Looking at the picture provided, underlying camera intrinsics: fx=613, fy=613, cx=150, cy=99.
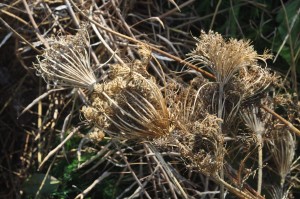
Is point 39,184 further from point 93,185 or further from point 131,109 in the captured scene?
point 131,109

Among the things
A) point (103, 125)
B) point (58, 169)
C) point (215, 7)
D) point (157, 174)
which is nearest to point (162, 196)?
point (157, 174)

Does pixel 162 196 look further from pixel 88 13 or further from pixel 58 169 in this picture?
pixel 88 13

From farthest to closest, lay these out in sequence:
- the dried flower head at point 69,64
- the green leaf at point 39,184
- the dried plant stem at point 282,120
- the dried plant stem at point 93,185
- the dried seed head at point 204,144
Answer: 1. the green leaf at point 39,184
2. the dried plant stem at point 93,185
3. the dried plant stem at point 282,120
4. the dried flower head at point 69,64
5. the dried seed head at point 204,144

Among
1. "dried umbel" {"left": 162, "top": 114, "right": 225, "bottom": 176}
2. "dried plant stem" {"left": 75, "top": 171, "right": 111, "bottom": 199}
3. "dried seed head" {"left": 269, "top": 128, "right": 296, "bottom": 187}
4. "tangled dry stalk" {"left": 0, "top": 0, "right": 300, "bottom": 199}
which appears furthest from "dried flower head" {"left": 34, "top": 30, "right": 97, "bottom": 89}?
"dried seed head" {"left": 269, "top": 128, "right": 296, "bottom": 187}

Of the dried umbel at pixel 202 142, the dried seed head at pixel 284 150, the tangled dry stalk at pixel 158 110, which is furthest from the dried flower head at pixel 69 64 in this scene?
the dried seed head at pixel 284 150

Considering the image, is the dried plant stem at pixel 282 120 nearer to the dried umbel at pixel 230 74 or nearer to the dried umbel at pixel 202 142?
the dried umbel at pixel 230 74

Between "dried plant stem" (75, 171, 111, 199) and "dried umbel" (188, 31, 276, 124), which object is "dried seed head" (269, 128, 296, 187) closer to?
"dried umbel" (188, 31, 276, 124)
